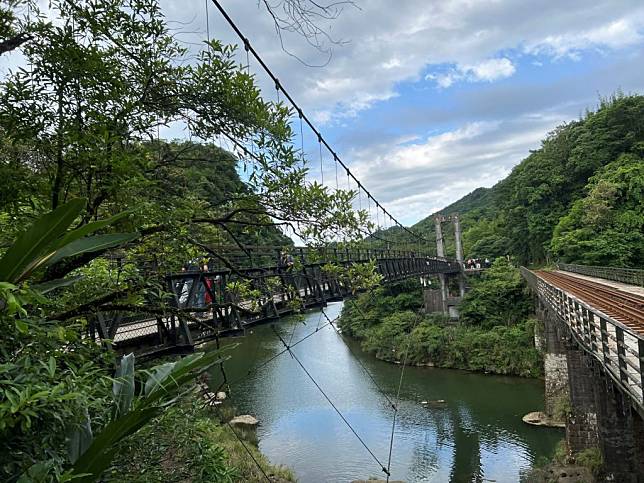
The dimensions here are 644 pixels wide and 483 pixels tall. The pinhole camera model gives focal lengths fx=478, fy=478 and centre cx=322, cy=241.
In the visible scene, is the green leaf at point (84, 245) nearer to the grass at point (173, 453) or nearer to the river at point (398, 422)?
the grass at point (173, 453)

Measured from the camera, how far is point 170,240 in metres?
3.15

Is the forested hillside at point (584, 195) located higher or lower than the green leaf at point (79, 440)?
higher

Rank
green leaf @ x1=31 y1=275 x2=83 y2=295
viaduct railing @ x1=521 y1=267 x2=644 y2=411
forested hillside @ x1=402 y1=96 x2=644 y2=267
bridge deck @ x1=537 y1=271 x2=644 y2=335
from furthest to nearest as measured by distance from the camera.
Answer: forested hillside @ x1=402 y1=96 x2=644 y2=267
bridge deck @ x1=537 y1=271 x2=644 y2=335
viaduct railing @ x1=521 y1=267 x2=644 y2=411
green leaf @ x1=31 y1=275 x2=83 y2=295

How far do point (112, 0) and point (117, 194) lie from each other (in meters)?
1.13

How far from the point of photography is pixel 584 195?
84.2 ft

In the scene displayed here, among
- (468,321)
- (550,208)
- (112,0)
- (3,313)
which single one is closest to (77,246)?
(3,313)

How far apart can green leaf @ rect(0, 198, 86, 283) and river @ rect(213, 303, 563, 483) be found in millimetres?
5525

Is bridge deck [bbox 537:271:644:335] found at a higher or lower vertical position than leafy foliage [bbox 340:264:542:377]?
higher

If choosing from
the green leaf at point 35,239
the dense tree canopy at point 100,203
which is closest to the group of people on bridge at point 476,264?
the dense tree canopy at point 100,203

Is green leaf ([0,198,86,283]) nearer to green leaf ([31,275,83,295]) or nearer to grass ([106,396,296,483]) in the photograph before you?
green leaf ([31,275,83,295])

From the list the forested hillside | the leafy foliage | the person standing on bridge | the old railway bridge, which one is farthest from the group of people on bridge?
the person standing on bridge

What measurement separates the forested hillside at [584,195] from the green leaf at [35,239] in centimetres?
2245

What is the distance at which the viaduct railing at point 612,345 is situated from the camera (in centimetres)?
360

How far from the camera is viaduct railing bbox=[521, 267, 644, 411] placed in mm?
3596
